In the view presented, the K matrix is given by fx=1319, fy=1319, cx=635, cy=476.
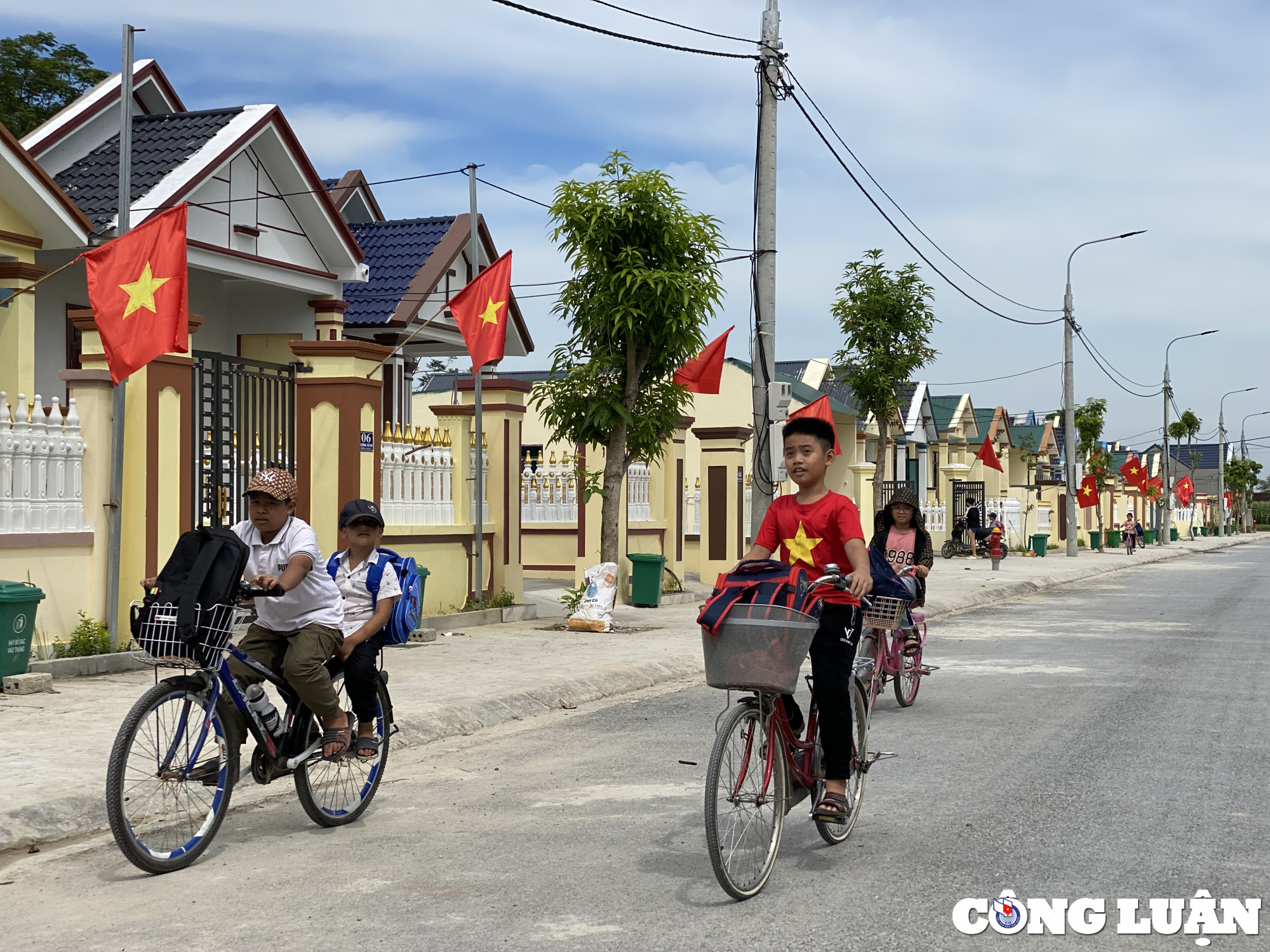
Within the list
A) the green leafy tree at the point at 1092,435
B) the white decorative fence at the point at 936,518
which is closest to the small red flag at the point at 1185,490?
the green leafy tree at the point at 1092,435

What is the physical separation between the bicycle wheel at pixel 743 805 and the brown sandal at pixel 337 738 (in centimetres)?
198

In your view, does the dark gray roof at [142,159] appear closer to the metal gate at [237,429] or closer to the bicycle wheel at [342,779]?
the metal gate at [237,429]

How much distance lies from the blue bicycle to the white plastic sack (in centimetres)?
916

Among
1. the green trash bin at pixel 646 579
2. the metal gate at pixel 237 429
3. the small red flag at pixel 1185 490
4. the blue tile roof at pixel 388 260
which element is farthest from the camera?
the small red flag at pixel 1185 490

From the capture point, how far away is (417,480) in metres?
15.0

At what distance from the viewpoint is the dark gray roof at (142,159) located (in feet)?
54.2

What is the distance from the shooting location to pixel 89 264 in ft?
34.2

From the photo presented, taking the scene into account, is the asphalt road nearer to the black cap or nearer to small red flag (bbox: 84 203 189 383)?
the black cap

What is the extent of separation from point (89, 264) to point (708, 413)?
3045cm

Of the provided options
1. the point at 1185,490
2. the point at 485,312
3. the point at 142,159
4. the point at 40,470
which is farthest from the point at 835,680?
the point at 1185,490

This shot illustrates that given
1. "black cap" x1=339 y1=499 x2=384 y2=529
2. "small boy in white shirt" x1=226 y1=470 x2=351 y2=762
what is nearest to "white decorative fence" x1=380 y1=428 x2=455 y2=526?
"black cap" x1=339 y1=499 x2=384 y2=529

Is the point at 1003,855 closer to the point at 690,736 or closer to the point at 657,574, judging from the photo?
the point at 690,736

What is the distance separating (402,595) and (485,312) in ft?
29.4

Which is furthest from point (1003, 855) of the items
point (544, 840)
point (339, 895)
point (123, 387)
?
point (123, 387)
